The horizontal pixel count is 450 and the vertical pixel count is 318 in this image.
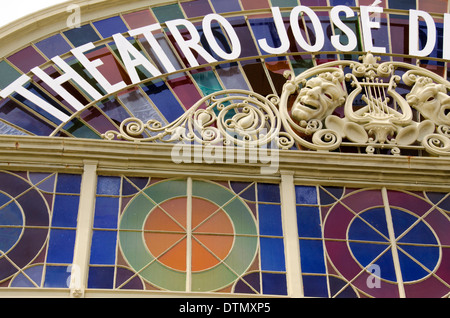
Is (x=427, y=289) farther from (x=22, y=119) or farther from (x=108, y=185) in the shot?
(x=22, y=119)

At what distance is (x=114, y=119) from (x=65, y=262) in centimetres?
361

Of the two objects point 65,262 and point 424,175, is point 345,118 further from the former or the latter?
point 65,262

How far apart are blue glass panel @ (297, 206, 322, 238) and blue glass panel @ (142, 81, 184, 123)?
3.22 metres

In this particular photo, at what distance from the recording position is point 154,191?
744 inches

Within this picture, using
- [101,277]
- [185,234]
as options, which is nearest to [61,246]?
[101,277]

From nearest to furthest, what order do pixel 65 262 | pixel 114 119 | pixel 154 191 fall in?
pixel 65 262
pixel 154 191
pixel 114 119

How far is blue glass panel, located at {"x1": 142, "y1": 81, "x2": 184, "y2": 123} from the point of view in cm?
2055

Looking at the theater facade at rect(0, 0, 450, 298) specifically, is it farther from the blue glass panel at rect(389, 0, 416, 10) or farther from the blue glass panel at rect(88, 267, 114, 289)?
the blue glass panel at rect(389, 0, 416, 10)

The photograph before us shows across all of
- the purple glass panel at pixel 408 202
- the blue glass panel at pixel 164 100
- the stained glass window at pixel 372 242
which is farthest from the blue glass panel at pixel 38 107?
the purple glass panel at pixel 408 202

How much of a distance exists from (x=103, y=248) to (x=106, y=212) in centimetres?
76

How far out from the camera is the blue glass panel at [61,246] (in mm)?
17781
